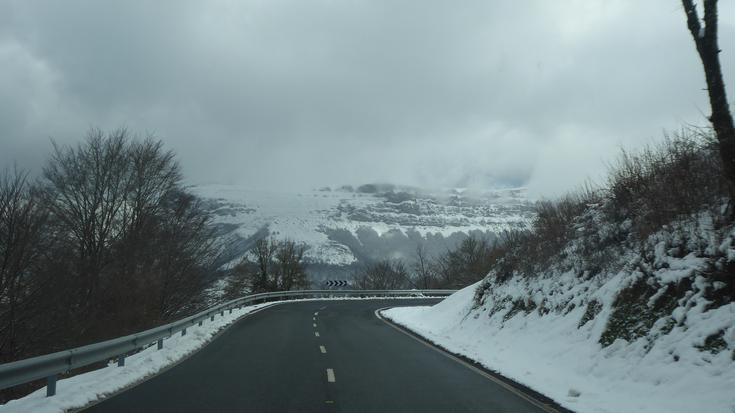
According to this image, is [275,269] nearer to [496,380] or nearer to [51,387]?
[496,380]

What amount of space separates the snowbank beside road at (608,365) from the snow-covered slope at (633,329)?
2 cm

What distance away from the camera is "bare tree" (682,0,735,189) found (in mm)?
7867

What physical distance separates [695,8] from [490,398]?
7178mm

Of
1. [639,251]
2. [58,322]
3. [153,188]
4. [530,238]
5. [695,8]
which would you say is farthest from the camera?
[153,188]

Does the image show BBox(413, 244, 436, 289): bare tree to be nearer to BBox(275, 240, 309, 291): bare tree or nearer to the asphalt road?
BBox(275, 240, 309, 291): bare tree

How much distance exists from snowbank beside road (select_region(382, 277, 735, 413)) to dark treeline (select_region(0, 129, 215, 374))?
14013 millimetres

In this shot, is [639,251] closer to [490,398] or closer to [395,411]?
[490,398]

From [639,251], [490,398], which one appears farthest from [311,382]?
[639,251]

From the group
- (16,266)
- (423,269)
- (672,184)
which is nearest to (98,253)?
(16,266)

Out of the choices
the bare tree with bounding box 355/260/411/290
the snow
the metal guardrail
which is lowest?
the snow

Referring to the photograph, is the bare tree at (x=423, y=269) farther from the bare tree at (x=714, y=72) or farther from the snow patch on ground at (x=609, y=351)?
the bare tree at (x=714, y=72)

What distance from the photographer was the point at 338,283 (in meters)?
58.7

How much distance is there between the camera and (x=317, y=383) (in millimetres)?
9414

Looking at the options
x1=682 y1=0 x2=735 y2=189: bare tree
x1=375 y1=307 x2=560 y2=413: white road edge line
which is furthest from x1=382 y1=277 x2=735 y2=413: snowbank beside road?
x1=682 y1=0 x2=735 y2=189: bare tree
